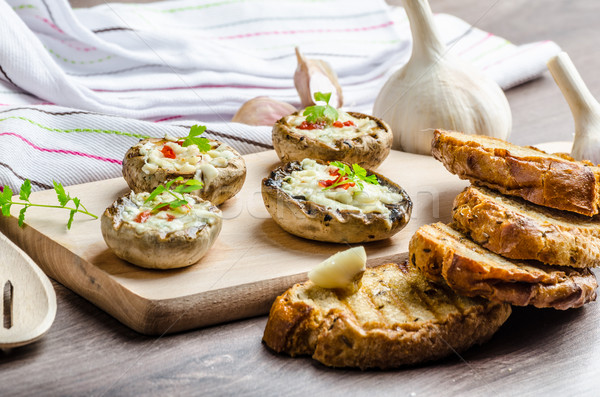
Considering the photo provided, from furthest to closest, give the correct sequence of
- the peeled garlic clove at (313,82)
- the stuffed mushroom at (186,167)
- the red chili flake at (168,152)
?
Result: the peeled garlic clove at (313,82), the red chili flake at (168,152), the stuffed mushroom at (186,167)

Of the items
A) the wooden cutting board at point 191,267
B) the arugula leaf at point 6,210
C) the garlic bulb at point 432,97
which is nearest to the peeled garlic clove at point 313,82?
the garlic bulb at point 432,97

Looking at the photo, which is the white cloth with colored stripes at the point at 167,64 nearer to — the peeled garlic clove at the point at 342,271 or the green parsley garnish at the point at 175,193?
the green parsley garnish at the point at 175,193

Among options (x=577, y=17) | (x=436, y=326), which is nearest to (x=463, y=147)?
(x=436, y=326)

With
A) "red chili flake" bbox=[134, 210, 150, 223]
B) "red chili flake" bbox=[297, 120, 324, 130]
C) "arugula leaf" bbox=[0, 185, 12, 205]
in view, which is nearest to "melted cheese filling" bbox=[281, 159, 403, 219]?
"red chili flake" bbox=[297, 120, 324, 130]

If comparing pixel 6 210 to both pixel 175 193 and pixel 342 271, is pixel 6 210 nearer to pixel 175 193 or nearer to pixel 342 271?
pixel 175 193

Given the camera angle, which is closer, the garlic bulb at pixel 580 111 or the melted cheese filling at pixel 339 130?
the melted cheese filling at pixel 339 130

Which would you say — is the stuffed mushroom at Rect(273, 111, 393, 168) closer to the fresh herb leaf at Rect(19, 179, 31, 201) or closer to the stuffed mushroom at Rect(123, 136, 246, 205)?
the stuffed mushroom at Rect(123, 136, 246, 205)
